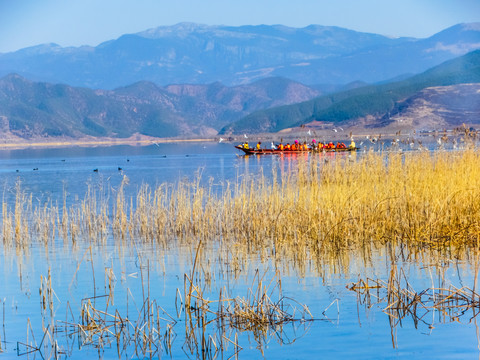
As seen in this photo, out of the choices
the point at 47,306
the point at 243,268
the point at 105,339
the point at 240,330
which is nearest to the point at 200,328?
the point at 240,330

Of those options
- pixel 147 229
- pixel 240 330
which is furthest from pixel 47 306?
pixel 147 229

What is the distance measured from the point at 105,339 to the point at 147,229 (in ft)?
27.5

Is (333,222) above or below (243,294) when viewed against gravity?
above

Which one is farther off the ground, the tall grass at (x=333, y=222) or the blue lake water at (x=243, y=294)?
the tall grass at (x=333, y=222)

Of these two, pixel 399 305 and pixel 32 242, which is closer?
pixel 399 305

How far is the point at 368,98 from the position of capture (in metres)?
190

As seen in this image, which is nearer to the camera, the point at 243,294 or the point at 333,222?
the point at 243,294

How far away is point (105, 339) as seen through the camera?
9766 mm

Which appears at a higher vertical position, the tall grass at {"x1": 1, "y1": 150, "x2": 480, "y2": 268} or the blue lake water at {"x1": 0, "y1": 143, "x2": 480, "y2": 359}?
the tall grass at {"x1": 1, "y1": 150, "x2": 480, "y2": 268}

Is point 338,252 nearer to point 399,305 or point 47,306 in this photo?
point 399,305

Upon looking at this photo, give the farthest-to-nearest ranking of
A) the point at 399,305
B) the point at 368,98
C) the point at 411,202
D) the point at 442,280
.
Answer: the point at 368,98
the point at 411,202
the point at 442,280
the point at 399,305

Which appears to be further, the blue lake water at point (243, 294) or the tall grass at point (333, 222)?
the tall grass at point (333, 222)

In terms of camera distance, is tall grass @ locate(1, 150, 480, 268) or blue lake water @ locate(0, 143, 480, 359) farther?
tall grass @ locate(1, 150, 480, 268)

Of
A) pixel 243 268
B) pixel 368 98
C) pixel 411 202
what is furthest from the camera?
pixel 368 98
